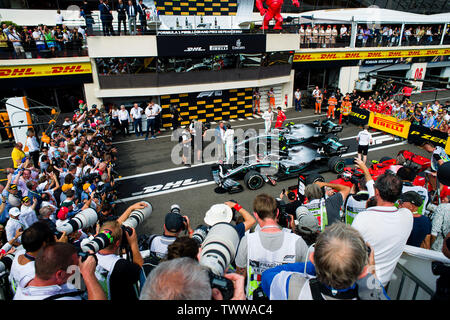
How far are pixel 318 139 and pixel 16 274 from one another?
1002 cm

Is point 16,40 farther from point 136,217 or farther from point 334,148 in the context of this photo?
point 334,148

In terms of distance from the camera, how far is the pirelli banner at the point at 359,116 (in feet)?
51.6

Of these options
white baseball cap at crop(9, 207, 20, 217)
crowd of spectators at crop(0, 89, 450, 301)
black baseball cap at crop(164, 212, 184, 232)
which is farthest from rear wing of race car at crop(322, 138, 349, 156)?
white baseball cap at crop(9, 207, 20, 217)

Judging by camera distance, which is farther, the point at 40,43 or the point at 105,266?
the point at 40,43

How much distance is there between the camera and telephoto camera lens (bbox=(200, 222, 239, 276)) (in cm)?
204

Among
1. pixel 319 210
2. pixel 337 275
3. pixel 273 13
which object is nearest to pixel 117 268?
pixel 337 275

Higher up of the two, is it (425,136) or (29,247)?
(29,247)

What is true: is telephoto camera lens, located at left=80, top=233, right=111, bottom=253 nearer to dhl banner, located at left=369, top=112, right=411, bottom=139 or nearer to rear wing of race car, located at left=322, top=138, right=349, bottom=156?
rear wing of race car, located at left=322, top=138, right=349, bottom=156

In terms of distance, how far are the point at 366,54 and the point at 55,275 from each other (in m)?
26.5

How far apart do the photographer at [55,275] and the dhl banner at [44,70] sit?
15.2 meters

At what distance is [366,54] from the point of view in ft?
76.1

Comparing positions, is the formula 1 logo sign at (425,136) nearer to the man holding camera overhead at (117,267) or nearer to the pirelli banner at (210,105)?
the pirelli banner at (210,105)
